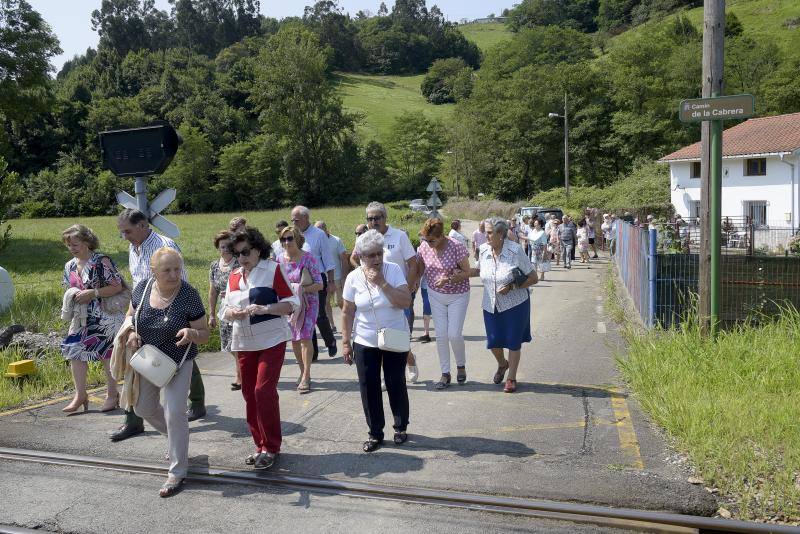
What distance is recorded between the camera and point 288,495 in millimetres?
5172

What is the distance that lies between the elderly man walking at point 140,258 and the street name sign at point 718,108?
5561 millimetres

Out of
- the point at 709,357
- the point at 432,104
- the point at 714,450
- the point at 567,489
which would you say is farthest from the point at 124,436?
the point at 432,104

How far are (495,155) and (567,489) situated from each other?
70.9 m

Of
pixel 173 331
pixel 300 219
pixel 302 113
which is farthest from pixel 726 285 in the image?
pixel 302 113

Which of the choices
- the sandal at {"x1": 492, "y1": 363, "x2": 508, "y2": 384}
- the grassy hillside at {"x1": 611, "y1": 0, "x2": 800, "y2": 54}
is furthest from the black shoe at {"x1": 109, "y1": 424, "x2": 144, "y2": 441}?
the grassy hillside at {"x1": 611, "y1": 0, "x2": 800, "y2": 54}

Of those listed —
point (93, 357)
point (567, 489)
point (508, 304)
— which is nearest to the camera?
point (567, 489)

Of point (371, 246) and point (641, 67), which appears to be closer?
point (371, 246)

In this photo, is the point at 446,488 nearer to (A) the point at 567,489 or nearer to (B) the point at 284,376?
(A) the point at 567,489

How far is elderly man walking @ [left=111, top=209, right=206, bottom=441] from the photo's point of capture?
6516mm

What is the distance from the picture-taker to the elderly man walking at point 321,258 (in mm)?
9195

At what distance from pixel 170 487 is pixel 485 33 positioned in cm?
18253

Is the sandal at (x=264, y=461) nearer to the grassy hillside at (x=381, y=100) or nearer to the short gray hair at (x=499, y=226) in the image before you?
the short gray hair at (x=499, y=226)

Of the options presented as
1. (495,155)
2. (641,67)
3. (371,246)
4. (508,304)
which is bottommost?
(508,304)

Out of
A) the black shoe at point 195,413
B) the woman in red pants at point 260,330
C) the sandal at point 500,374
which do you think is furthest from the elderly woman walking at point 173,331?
the sandal at point 500,374
